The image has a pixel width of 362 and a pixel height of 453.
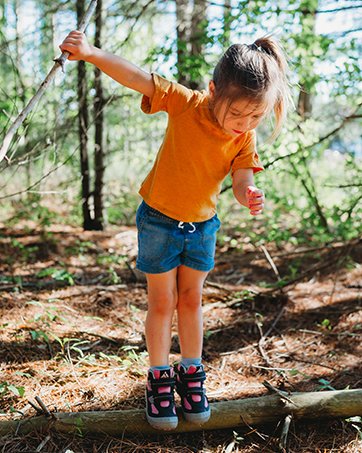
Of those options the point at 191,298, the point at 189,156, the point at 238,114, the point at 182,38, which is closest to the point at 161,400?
the point at 191,298

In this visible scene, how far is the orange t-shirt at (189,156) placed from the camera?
2043 millimetres

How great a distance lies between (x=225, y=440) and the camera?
2.11m

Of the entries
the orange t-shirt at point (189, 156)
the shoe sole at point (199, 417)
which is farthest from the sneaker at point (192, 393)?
the orange t-shirt at point (189, 156)

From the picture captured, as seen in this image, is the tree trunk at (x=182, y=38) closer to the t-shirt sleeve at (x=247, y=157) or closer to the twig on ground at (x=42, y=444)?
the t-shirt sleeve at (x=247, y=157)

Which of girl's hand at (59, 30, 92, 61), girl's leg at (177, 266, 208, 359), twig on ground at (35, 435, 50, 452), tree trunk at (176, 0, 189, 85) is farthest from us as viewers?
tree trunk at (176, 0, 189, 85)

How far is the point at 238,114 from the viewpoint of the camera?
6.31 feet

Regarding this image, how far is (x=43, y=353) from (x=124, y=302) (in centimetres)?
108

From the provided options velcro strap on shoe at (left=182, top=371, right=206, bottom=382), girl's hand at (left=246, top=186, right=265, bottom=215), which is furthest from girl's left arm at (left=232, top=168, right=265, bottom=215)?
velcro strap on shoe at (left=182, top=371, right=206, bottom=382)

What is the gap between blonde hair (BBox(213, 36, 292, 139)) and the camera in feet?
6.13

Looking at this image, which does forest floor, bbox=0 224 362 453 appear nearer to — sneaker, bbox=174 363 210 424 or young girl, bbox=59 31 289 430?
sneaker, bbox=174 363 210 424

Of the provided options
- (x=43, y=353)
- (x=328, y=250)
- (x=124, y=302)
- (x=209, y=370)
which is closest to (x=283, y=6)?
(x=328, y=250)

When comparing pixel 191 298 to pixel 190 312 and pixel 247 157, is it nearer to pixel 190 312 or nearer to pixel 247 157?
pixel 190 312

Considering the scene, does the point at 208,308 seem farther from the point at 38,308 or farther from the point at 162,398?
the point at 162,398

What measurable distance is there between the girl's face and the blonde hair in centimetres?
2
